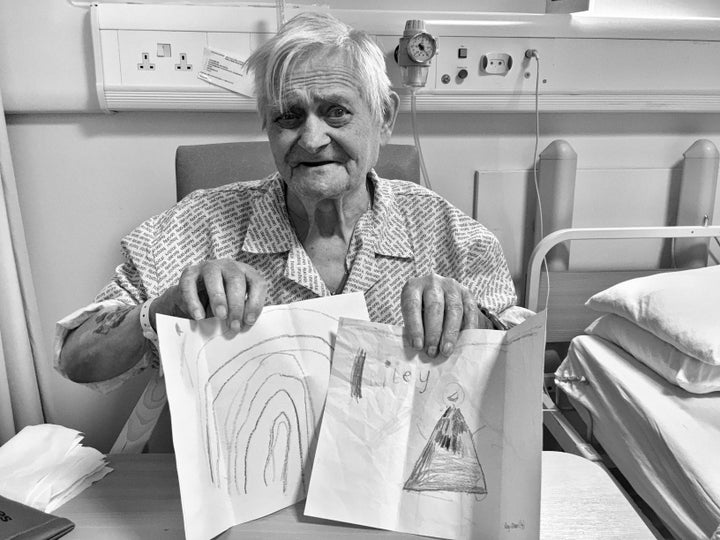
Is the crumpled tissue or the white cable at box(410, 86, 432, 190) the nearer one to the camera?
the crumpled tissue

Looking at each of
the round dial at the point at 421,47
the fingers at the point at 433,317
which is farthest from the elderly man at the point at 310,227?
the round dial at the point at 421,47

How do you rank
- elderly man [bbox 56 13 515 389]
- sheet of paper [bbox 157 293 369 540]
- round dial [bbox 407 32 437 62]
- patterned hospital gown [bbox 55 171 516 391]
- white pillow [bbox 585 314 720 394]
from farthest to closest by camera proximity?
round dial [bbox 407 32 437 62] < white pillow [bbox 585 314 720 394] < patterned hospital gown [bbox 55 171 516 391] < elderly man [bbox 56 13 515 389] < sheet of paper [bbox 157 293 369 540]

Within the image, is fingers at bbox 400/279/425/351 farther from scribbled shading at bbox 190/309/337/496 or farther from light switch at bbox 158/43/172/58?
light switch at bbox 158/43/172/58

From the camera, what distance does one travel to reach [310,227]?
3.75ft

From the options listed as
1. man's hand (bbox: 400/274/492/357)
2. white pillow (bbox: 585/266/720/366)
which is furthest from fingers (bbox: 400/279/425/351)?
white pillow (bbox: 585/266/720/366)

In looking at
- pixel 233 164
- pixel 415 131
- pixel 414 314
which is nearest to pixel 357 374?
pixel 414 314

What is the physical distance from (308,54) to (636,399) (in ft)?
3.18

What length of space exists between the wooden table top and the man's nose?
51 cm

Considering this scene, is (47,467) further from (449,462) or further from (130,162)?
(130,162)

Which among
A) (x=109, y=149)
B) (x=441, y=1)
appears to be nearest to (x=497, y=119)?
(x=441, y=1)

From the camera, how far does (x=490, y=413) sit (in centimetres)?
68

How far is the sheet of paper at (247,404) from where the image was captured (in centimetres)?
64

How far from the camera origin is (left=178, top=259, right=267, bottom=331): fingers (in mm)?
696

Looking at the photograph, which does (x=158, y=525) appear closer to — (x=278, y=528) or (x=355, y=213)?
(x=278, y=528)
